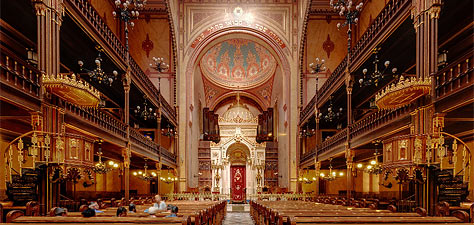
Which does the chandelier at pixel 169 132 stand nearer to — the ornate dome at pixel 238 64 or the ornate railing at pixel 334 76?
the ornate railing at pixel 334 76

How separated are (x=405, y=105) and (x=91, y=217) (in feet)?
26.9

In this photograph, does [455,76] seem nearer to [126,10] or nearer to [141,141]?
[126,10]

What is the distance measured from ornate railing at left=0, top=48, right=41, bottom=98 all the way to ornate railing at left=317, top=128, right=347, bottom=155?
41.3 feet

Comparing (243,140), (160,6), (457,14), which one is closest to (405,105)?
(457,14)

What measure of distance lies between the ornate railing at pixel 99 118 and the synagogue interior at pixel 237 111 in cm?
10

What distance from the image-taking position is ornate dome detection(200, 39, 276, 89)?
35.6 metres

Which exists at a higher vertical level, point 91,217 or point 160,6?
point 160,6

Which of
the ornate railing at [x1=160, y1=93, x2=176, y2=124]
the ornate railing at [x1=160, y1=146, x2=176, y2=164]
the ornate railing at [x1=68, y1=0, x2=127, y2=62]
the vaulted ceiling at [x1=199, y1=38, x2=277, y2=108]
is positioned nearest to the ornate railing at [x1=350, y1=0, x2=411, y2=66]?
the ornate railing at [x1=68, y1=0, x2=127, y2=62]

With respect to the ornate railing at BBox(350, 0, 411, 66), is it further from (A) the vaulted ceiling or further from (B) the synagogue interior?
(A) the vaulted ceiling

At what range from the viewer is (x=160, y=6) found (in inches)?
1038

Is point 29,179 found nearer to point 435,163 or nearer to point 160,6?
point 435,163

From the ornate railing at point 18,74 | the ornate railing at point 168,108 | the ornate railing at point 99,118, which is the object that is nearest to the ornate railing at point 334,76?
the ornate railing at point 168,108

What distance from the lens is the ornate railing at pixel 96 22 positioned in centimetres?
1114

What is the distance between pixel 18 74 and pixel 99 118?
16.9ft
